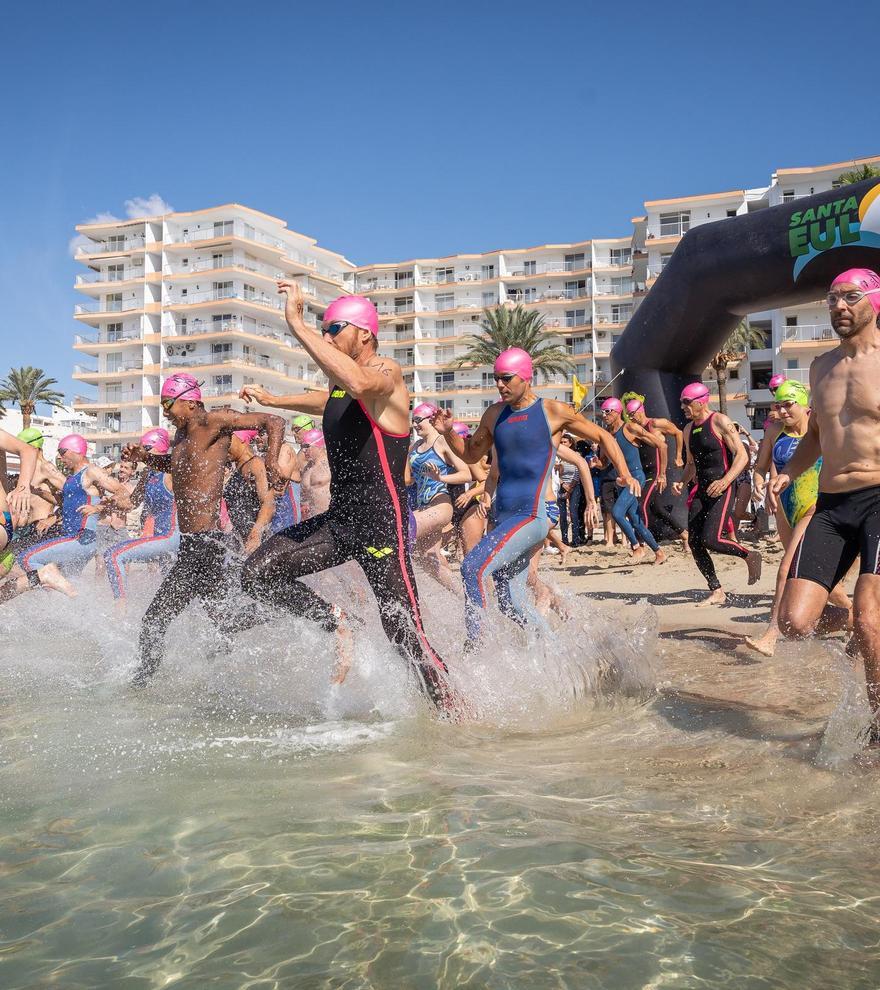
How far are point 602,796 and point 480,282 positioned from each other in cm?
8080

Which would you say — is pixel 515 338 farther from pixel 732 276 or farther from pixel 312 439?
pixel 312 439

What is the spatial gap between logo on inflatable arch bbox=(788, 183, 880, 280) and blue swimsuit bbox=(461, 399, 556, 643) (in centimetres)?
744

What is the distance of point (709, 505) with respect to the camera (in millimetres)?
8500

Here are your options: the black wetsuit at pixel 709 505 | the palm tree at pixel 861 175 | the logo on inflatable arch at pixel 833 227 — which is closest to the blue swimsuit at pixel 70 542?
the black wetsuit at pixel 709 505

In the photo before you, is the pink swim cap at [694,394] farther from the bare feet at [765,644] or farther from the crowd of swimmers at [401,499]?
the bare feet at [765,644]

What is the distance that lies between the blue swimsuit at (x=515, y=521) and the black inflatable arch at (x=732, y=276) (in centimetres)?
759

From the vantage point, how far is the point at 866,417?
392cm

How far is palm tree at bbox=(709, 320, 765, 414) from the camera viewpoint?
44.6m

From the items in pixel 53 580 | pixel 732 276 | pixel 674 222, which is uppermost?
pixel 674 222

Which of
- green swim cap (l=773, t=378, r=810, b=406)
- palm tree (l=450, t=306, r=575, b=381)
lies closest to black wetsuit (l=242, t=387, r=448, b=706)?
green swim cap (l=773, t=378, r=810, b=406)

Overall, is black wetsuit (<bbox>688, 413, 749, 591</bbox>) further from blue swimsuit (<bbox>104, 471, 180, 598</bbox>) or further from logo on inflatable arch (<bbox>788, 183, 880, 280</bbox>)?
blue swimsuit (<bbox>104, 471, 180, 598</bbox>)

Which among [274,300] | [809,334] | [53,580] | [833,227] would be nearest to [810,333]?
[809,334]

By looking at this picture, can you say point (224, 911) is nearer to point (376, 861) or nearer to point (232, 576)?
point (376, 861)

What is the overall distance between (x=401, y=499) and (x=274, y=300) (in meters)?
75.1
